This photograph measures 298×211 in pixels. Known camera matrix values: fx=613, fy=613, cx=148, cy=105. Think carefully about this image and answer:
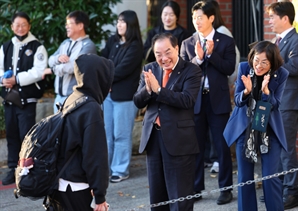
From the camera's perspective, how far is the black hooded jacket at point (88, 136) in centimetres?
445

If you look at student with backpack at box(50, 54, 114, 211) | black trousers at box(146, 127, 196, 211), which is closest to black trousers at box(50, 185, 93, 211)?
student with backpack at box(50, 54, 114, 211)

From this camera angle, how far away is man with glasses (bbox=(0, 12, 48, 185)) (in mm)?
7910

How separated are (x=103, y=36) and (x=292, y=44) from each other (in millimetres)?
4222

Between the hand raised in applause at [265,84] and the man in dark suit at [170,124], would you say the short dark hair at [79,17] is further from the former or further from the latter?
the hand raised in applause at [265,84]

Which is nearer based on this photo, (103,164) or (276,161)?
(103,164)

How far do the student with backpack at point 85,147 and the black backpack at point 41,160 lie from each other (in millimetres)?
54

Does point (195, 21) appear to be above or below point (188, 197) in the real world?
above

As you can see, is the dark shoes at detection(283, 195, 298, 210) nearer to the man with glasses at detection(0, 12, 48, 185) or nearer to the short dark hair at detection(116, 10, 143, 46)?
the short dark hair at detection(116, 10, 143, 46)

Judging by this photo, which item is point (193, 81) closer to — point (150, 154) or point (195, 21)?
point (150, 154)

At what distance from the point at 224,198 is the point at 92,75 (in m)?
2.89

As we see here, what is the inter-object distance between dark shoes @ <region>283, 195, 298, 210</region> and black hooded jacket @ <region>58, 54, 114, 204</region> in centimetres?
277

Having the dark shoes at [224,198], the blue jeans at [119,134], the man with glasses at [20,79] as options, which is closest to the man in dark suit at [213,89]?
the dark shoes at [224,198]

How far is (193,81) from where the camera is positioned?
18.9ft

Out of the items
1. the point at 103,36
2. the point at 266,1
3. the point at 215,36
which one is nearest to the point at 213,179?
the point at 215,36
